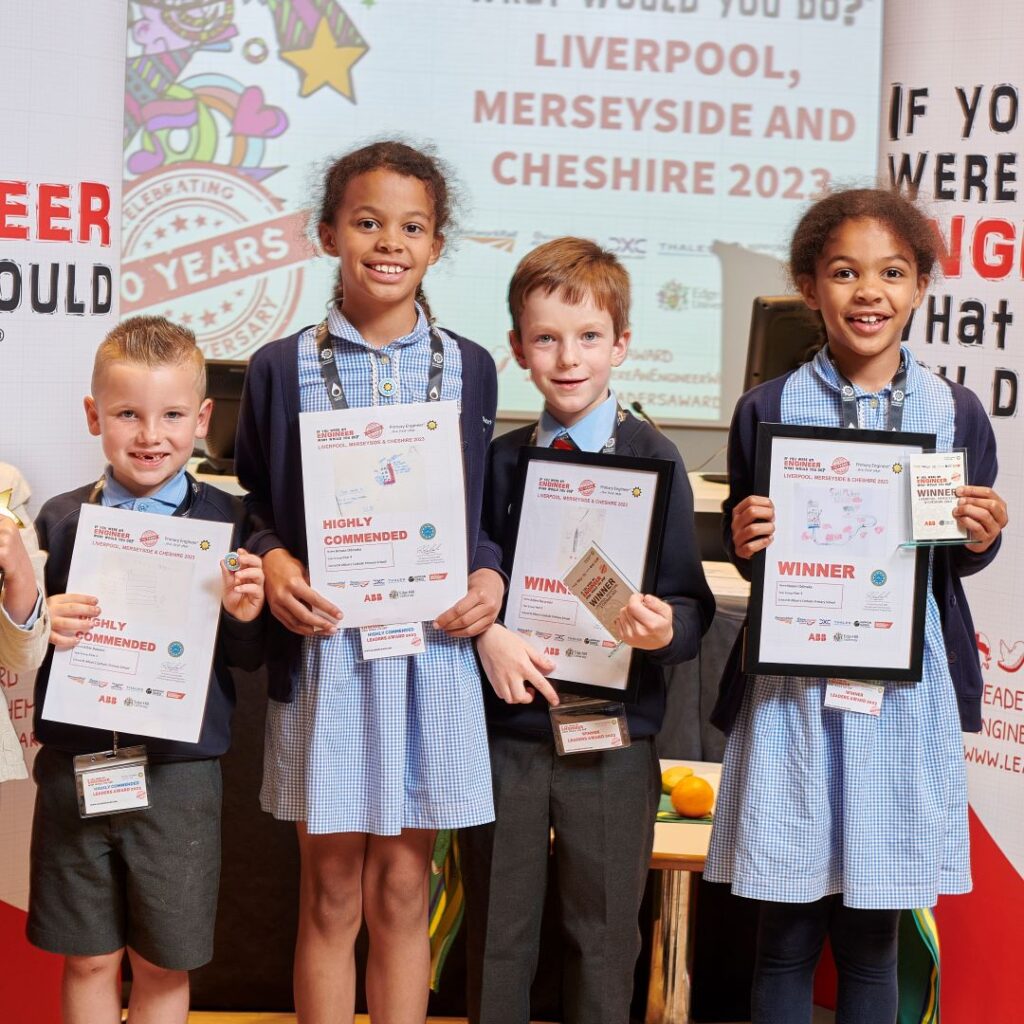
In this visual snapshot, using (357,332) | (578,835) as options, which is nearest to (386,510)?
(357,332)

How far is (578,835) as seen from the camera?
2.06 m

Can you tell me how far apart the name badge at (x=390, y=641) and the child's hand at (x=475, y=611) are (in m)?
0.04

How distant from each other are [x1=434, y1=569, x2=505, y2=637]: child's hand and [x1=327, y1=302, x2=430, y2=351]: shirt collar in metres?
0.41

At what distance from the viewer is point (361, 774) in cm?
198

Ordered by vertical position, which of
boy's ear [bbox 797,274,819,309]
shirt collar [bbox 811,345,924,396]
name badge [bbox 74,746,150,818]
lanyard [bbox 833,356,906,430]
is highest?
boy's ear [bbox 797,274,819,309]

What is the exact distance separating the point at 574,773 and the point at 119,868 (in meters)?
0.75

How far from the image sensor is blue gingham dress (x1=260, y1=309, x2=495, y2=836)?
1963mm

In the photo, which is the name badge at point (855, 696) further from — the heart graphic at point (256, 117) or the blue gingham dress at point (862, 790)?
the heart graphic at point (256, 117)

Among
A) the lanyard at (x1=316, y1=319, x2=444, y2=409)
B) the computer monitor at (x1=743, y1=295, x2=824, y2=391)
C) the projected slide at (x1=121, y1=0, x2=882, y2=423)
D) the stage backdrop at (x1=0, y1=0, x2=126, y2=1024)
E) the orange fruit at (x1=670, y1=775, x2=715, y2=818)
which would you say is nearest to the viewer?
the lanyard at (x1=316, y1=319, x2=444, y2=409)

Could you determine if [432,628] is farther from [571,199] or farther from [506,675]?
[571,199]

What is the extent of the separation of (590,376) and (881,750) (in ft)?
2.48

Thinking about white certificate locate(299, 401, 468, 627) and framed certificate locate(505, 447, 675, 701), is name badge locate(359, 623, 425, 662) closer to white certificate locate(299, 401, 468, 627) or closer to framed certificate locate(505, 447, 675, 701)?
white certificate locate(299, 401, 468, 627)

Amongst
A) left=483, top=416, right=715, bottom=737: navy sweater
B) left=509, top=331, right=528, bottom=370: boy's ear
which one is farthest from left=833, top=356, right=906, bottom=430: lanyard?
left=509, top=331, right=528, bottom=370: boy's ear

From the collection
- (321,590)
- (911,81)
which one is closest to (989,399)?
(911,81)
